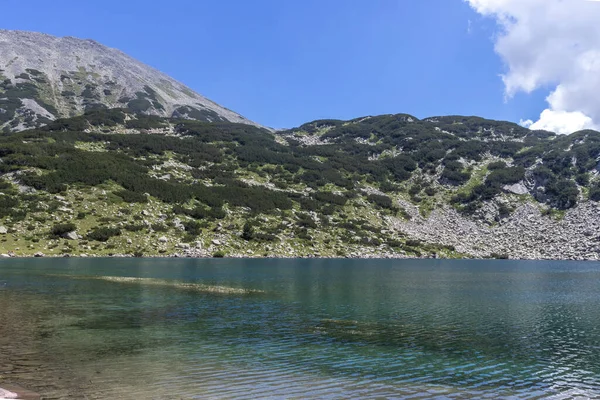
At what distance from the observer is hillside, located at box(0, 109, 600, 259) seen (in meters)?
93.8

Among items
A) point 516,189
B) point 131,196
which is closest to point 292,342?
point 131,196

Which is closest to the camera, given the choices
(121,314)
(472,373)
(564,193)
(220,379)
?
(220,379)

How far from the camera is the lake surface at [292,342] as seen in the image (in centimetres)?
1560

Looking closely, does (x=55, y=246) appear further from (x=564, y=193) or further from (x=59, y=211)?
(x=564, y=193)

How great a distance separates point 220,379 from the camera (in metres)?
16.0

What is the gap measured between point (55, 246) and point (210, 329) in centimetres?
7120

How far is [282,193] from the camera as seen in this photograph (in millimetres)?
130125

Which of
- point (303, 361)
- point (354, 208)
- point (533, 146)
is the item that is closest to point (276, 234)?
point (354, 208)

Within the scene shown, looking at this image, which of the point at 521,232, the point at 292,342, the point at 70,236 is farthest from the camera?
the point at 521,232

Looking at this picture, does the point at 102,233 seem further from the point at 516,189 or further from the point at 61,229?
the point at 516,189

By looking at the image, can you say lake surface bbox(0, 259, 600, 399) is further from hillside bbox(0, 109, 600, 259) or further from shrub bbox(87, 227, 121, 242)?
hillside bbox(0, 109, 600, 259)

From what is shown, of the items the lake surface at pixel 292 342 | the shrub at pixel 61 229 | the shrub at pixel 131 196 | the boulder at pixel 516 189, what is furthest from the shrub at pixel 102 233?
the boulder at pixel 516 189

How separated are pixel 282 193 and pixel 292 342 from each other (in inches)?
4256

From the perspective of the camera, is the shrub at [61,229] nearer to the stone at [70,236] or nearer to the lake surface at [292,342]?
the stone at [70,236]
